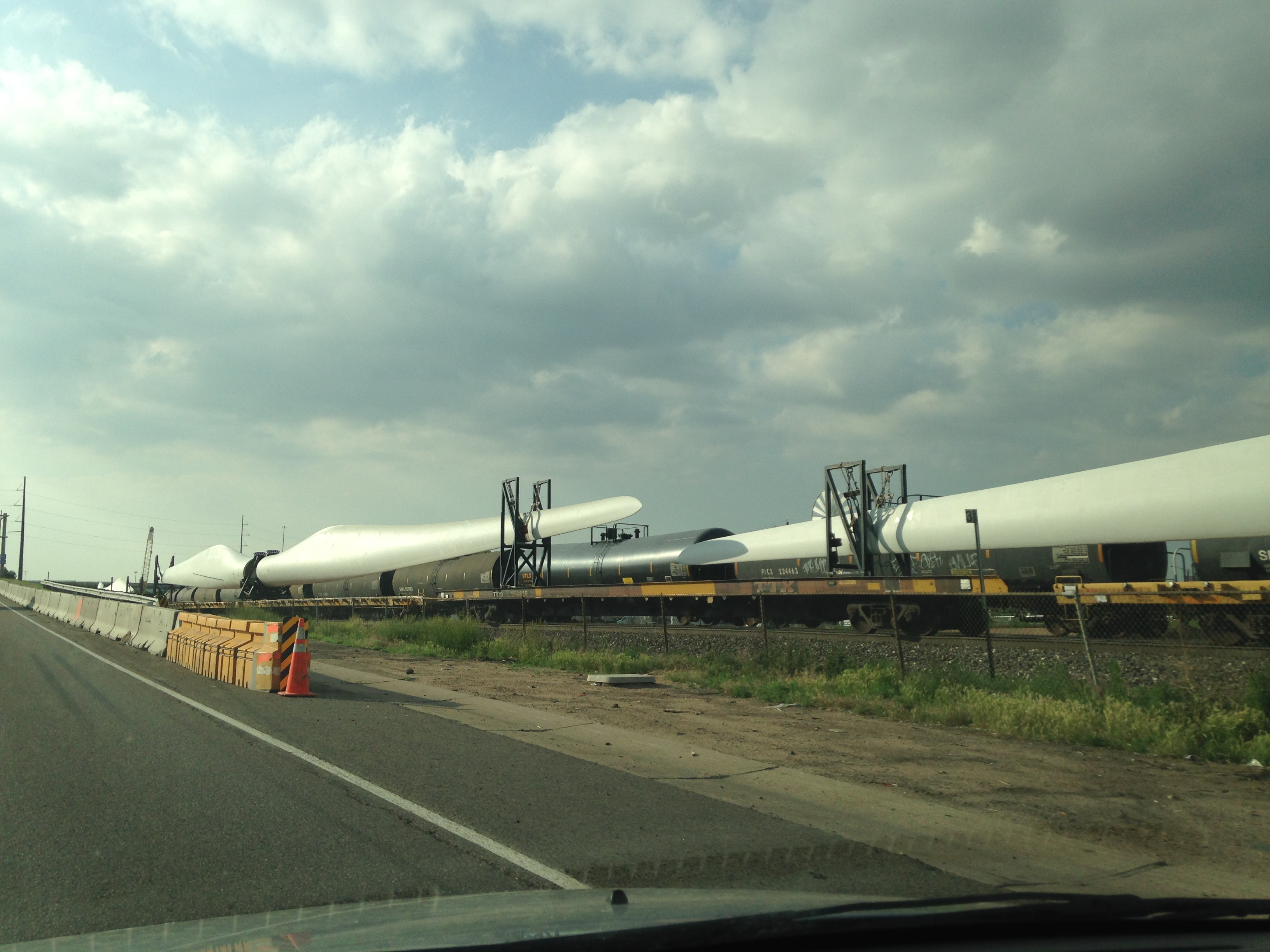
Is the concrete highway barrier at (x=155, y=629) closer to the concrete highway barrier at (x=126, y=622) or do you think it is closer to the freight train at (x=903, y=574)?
the concrete highway barrier at (x=126, y=622)

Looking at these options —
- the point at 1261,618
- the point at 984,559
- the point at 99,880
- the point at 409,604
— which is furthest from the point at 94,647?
the point at 1261,618

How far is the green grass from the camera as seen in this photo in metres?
9.37

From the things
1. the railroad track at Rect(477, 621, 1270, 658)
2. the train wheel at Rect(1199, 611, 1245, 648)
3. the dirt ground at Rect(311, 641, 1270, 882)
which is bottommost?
the dirt ground at Rect(311, 641, 1270, 882)

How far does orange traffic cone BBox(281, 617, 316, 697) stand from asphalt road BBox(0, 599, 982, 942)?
3.15 metres

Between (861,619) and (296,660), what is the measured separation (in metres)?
14.4

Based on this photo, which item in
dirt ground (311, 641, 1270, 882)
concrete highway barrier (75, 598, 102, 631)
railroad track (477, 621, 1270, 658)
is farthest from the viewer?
concrete highway barrier (75, 598, 102, 631)

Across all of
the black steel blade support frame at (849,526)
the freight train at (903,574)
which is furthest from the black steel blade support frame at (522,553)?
the black steel blade support frame at (849,526)

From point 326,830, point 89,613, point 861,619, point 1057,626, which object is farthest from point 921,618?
point 89,613

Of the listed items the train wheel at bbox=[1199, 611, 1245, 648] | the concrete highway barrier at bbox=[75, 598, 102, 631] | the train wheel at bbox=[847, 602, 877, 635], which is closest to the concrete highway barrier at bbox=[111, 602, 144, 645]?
the concrete highway barrier at bbox=[75, 598, 102, 631]

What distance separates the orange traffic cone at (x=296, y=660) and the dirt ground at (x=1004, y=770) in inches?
109

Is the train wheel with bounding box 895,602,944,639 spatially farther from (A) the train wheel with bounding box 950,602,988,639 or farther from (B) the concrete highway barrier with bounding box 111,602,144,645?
(B) the concrete highway barrier with bounding box 111,602,144,645

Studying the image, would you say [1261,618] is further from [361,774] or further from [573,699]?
[361,774]

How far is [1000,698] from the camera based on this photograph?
446 inches

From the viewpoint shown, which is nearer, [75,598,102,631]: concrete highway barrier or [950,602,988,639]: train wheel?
[950,602,988,639]: train wheel
